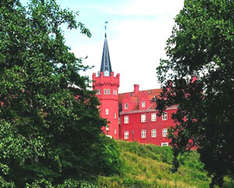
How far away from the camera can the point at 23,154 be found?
719 inches

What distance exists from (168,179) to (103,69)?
41054 mm

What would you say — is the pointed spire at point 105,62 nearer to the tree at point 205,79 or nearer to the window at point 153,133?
the window at point 153,133

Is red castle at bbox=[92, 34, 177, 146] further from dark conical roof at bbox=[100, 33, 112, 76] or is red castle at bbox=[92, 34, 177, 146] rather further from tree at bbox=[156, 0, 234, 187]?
tree at bbox=[156, 0, 234, 187]

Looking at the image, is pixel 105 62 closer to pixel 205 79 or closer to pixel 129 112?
pixel 129 112

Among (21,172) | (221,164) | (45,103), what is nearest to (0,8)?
(45,103)

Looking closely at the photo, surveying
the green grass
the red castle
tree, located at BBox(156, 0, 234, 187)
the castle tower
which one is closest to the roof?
the red castle

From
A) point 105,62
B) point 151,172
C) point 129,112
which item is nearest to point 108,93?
point 129,112

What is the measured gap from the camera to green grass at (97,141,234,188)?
1432 inches

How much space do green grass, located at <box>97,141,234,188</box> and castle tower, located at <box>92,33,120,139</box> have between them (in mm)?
20782

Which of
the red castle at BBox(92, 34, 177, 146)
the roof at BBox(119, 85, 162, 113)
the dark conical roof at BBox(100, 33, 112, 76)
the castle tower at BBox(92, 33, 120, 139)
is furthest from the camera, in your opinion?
the dark conical roof at BBox(100, 33, 112, 76)

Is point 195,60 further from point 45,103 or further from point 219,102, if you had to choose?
point 45,103

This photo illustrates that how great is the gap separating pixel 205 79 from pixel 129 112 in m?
57.2

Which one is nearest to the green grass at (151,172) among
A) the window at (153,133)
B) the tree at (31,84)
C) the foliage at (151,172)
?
the foliage at (151,172)

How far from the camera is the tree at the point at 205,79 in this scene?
1938 centimetres
